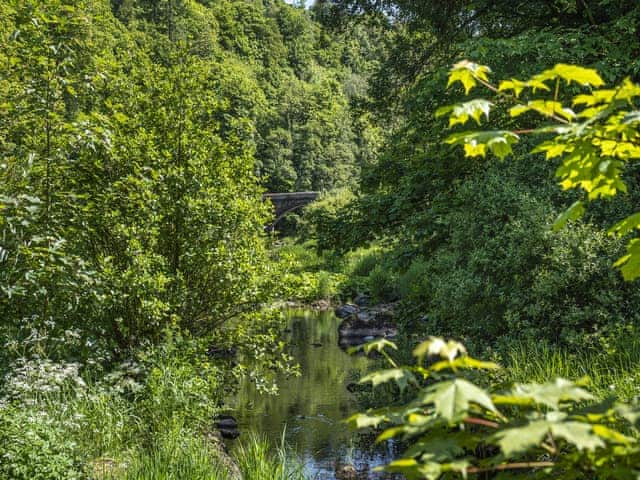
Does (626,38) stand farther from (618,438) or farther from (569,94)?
(618,438)

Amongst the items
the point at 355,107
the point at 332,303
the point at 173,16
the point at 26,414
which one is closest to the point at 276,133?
the point at 173,16

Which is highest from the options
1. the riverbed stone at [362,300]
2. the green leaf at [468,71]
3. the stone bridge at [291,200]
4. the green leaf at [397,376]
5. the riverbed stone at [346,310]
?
the stone bridge at [291,200]

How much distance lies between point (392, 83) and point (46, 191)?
7.12m

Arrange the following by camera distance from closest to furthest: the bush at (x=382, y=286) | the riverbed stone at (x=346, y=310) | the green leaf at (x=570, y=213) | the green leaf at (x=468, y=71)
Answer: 1. the green leaf at (x=468, y=71)
2. the green leaf at (x=570, y=213)
3. the bush at (x=382, y=286)
4. the riverbed stone at (x=346, y=310)

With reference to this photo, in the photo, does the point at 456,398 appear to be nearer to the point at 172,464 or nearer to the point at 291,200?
the point at 172,464

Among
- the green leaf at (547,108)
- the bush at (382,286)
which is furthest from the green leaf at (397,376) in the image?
the bush at (382,286)

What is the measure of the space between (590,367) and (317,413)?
577 cm

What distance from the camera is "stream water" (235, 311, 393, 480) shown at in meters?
7.58

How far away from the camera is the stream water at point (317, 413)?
758 centimetres

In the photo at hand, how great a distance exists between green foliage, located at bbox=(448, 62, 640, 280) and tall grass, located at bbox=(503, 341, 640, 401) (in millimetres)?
2040

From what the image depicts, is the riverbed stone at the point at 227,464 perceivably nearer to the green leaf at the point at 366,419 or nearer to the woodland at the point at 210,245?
the woodland at the point at 210,245

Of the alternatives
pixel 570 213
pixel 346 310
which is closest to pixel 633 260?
pixel 570 213

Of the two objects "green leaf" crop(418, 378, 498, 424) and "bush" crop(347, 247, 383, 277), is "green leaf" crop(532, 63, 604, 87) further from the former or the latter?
"bush" crop(347, 247, 383, 277)

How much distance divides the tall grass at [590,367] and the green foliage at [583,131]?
6.69ft
